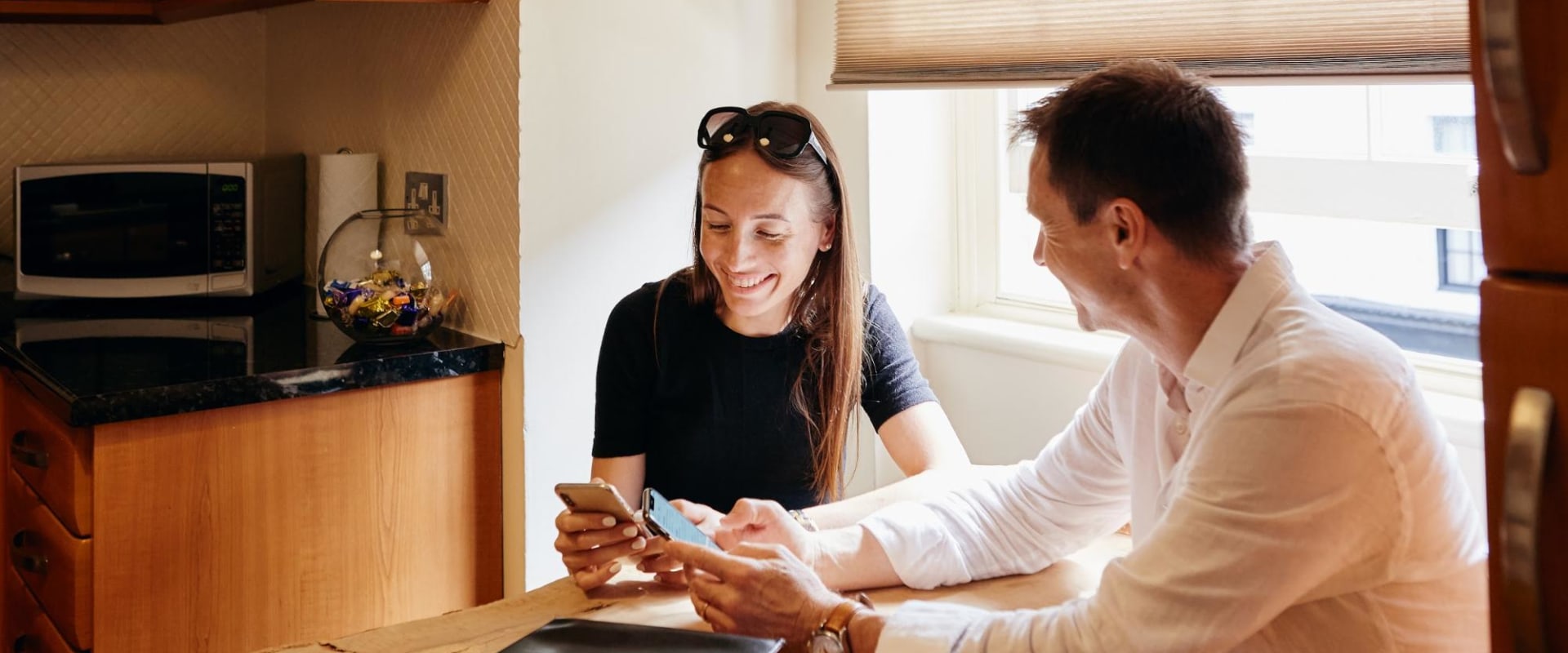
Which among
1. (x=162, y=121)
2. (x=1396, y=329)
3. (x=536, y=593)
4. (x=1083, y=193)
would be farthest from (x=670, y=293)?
(x=162, y=121)

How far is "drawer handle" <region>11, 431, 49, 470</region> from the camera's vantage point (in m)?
2.06

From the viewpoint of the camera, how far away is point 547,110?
7.08ft

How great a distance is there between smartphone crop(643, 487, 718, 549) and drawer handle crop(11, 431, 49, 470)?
1.17 m

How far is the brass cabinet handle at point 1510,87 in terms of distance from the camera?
71 cm

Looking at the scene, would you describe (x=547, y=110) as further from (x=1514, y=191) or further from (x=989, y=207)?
(x=1514, y=191)

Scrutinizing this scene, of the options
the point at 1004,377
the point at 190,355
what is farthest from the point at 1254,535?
the point at 190,355

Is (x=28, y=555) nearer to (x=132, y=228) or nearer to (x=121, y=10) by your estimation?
(x=132, y=228)

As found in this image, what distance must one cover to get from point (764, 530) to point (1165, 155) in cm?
63

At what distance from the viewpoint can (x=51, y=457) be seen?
205 cm

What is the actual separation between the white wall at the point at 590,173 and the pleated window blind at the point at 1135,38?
0.26m

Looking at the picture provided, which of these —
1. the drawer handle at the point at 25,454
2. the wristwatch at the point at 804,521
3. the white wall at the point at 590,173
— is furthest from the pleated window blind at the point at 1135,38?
the drawer handle at the point at 25,454

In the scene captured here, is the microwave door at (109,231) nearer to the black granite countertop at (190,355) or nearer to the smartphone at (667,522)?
the black granite countertop at (190,355)

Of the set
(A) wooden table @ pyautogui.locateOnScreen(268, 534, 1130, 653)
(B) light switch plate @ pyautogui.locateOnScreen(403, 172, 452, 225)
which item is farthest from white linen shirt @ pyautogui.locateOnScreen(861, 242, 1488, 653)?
(B) light switch plate @ pyautogui.locateOnScreen(403, 172, 452, 225)

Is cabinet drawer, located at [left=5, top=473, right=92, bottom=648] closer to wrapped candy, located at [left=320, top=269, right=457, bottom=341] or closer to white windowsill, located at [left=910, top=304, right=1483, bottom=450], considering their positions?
wrapped candy, located at [left=320, top=269, right=457, bottom=341]
